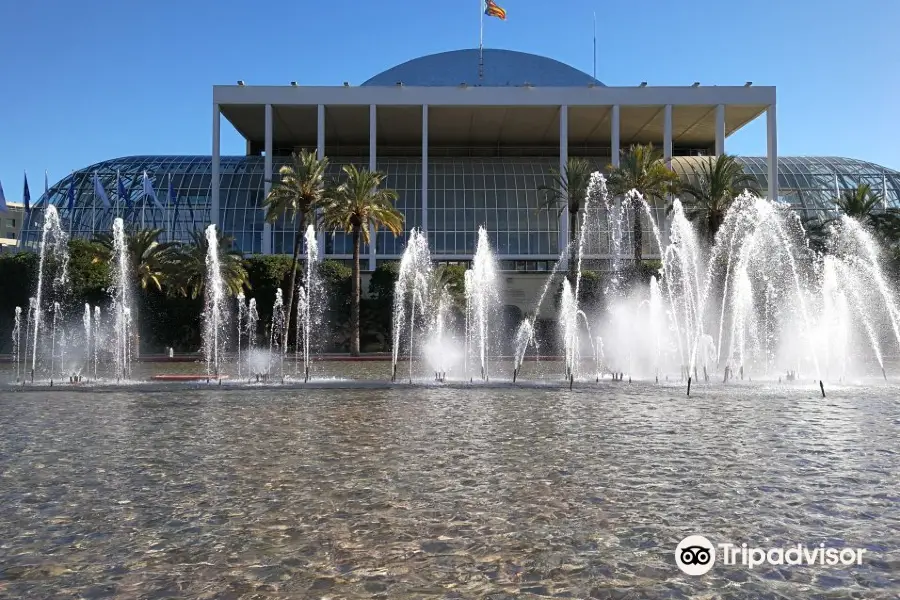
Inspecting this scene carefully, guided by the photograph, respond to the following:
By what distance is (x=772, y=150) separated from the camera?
55.7 metres

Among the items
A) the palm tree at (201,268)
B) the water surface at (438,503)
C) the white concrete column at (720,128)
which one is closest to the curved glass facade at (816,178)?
the white concrete column at (720,128)

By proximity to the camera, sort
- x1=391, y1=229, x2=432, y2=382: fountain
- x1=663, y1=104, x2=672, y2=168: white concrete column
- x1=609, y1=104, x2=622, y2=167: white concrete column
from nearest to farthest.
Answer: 1. x1=391, y1=229, x2=432, y2=382: fountain
2. x1=663, y1=104, x2=672, y2=168: white concrete column
3. x1=609, y1=104, x2=622, y2=167: white concrete column

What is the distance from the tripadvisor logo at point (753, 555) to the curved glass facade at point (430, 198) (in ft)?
158

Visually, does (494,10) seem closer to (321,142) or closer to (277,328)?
(321,142)

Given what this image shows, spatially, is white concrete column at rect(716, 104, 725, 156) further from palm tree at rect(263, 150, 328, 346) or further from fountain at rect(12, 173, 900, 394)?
palm tree at rect(263, 150, 328, 346)

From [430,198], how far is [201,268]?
66.0ft

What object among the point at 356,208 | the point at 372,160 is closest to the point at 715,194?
Result: the point at 356,208

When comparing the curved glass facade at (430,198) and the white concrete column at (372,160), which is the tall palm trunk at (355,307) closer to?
the white concrete column at (372,160)

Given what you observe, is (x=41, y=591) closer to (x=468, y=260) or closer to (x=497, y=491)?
(x=497, y=491)

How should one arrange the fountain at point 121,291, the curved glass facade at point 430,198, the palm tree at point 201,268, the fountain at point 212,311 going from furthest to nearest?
the curved glass facade at point 430,198, the palm tree at point 201,268, the fountain at point 212,311, the fountain at point 121,291

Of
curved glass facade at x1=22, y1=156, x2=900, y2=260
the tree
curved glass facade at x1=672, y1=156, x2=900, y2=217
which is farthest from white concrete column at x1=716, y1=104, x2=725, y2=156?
the tree

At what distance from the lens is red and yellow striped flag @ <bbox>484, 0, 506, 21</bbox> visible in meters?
55.0

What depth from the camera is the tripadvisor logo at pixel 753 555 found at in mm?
6055

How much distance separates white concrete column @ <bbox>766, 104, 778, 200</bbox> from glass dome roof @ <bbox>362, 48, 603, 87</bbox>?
16.8 m
